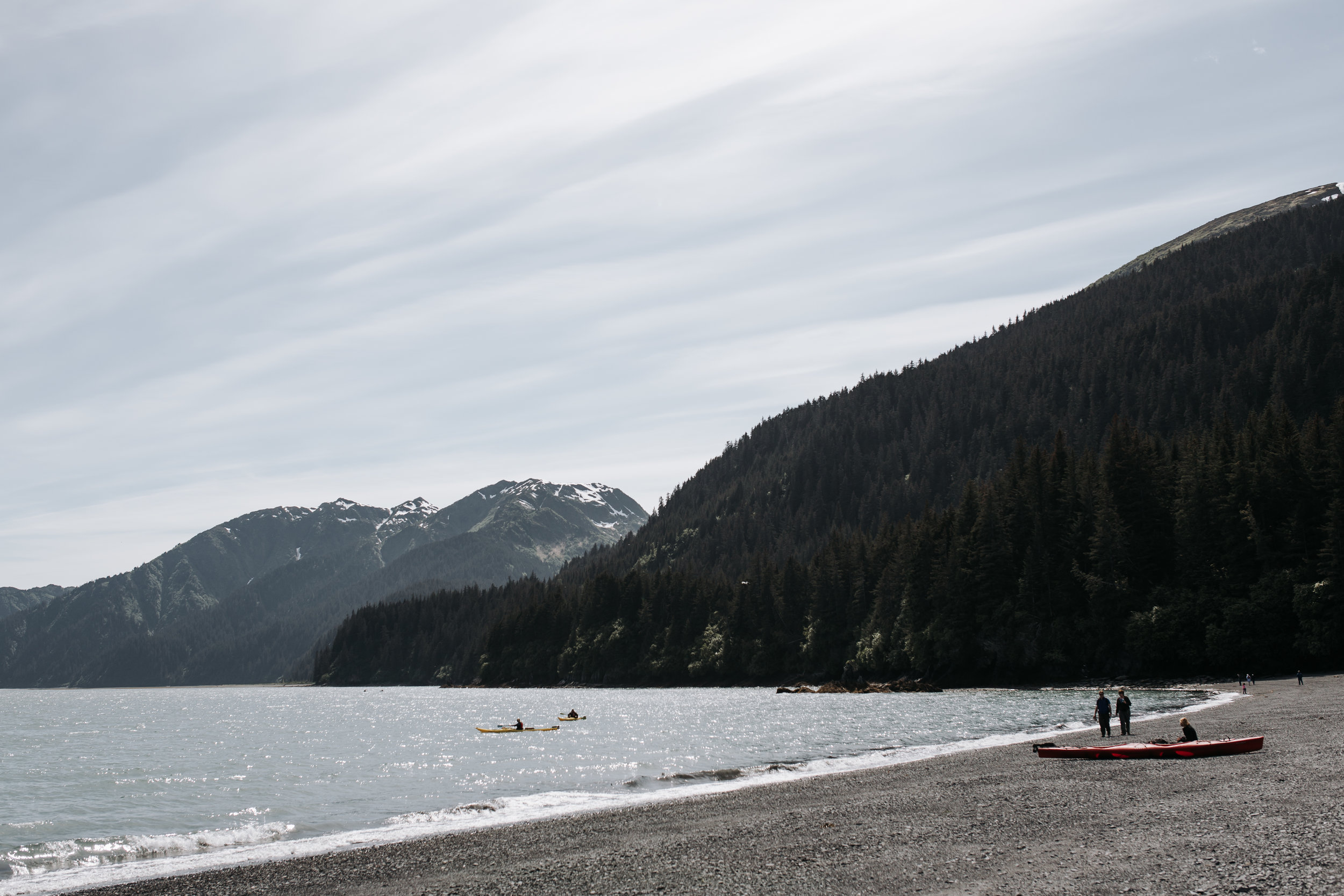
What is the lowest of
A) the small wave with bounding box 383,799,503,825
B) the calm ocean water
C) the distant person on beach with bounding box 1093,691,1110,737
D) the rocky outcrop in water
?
the rocky outcrop in water

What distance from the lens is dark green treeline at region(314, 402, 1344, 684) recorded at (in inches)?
3110

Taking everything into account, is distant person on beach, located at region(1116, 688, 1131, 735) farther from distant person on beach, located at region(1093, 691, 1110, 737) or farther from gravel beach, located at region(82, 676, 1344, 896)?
gravel beach, located at region(82, 676, 1344, 896)

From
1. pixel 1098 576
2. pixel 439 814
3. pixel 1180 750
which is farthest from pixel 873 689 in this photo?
pixel 439 814

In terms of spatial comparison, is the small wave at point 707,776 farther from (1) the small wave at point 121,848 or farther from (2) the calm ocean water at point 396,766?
(1) the small wave at point 121,848

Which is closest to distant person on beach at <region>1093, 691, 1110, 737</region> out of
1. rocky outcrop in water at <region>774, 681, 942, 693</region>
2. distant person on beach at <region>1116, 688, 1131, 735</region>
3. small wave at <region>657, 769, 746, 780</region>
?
distant person on beach at <region>1116, 688, 1131, 735</region>

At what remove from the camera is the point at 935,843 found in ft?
67.1

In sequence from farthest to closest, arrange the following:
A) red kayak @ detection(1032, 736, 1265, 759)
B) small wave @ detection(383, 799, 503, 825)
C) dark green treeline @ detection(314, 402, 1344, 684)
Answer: dark green treeline @ detection(314, 402, 1344, 684) → small wave @ detection(383, 799, 503, 825) → red kayak @ detection(1032, 736, 1265, 759)

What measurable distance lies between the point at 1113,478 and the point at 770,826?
8750 centimetres

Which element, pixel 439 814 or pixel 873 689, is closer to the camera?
pixel 439 814

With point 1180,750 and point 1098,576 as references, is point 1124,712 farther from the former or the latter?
point 1098,576

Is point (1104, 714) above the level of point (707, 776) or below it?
above

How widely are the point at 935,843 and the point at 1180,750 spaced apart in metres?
16.8

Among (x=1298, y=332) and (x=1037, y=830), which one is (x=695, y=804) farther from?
(x=1298, y=332)

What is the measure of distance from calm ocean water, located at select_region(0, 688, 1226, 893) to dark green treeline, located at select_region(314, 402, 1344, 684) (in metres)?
9.19
